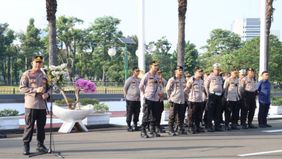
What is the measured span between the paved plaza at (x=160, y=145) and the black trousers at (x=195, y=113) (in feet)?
1.61

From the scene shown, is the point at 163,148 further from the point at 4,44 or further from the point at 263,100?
the point at 4,44

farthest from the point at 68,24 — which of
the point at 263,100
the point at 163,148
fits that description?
the point at 163,148

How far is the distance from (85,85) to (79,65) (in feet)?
169

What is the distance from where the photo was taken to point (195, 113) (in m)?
14.7

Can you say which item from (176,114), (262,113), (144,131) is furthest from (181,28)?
(144,131)

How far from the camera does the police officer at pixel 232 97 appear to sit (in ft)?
52.0

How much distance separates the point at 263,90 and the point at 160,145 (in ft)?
20.4

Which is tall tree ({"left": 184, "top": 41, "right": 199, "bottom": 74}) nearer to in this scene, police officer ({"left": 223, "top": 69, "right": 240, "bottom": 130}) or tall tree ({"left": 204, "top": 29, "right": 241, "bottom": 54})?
tall tree ({"left": 204, "top": 29, "right": 241, "bottom": 54})

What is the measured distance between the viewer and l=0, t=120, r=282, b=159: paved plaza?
10406 mm

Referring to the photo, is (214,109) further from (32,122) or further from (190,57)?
(190,57)

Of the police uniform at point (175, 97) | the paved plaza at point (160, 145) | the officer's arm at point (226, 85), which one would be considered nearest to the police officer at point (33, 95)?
the paved plaza at point (160, 145)

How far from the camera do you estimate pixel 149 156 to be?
10141 millimetres

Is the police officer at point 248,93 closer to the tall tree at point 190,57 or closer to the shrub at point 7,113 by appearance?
the shrub at point 7,113

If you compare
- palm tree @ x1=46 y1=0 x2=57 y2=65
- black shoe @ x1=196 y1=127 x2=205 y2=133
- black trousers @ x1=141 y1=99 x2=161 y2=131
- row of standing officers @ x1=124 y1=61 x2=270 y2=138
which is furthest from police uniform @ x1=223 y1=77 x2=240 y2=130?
palm tree @ x1=46 y1=0 x2=57 y2=65
